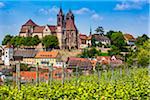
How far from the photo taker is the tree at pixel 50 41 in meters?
56.2

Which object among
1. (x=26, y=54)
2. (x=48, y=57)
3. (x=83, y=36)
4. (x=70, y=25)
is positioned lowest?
(x=48, y=57)

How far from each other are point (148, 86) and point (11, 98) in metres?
3.21

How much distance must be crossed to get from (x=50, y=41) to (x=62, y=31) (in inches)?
192

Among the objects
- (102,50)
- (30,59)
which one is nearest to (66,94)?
(30,59)

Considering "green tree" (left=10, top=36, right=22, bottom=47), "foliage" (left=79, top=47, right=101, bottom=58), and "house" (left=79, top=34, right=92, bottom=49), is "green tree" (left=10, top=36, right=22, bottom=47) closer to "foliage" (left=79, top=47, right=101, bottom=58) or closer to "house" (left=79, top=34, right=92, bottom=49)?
"foliage" (left=79, top=47, right=101, bottom=58)

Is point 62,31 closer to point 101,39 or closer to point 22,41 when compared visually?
point 101,39

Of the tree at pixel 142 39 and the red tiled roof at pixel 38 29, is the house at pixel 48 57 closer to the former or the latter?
the tree at pixel 142 39

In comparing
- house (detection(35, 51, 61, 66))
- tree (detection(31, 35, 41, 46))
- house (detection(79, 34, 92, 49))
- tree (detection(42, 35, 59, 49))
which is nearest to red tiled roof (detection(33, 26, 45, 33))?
tree (detection(31, 35, 41, 46))

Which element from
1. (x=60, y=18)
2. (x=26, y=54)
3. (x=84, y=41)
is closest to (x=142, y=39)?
(x=84, y=41)

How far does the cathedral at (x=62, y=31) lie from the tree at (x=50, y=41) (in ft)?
6.70

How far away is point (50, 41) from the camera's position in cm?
5762

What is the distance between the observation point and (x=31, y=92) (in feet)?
21.5

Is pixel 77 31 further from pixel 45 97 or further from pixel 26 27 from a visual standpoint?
pixel 45 97

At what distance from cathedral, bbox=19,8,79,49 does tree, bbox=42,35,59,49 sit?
80.4 inches
